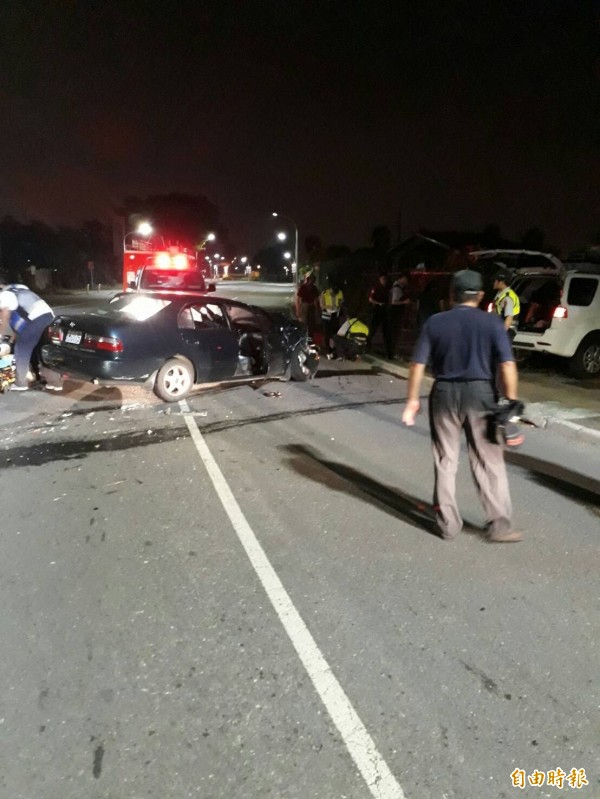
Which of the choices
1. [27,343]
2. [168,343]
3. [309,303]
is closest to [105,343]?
[168,343]

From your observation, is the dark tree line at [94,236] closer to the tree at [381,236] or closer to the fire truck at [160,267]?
the tree at [381,236]

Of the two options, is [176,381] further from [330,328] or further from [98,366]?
[330,328]

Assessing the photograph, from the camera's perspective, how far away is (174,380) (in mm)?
8523

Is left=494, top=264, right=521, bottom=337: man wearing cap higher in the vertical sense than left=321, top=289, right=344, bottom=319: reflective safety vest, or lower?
higher

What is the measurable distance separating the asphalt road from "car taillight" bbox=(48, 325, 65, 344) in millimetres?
2454

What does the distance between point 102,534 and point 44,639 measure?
1.31 metres

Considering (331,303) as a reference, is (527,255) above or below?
above

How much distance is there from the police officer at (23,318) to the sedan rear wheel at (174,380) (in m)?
1.93

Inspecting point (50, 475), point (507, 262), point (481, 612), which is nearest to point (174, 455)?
point (50, 475)

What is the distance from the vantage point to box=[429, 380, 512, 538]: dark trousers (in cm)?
415

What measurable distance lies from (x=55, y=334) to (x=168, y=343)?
1516 millimetres

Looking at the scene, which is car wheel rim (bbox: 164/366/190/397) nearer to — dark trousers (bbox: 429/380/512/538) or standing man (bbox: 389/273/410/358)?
dark trousers (bbox: 429/380/512/538)

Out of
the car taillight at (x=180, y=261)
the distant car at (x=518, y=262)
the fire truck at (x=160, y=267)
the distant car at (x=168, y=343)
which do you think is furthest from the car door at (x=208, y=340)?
the car taillight at (x=180, y=261)

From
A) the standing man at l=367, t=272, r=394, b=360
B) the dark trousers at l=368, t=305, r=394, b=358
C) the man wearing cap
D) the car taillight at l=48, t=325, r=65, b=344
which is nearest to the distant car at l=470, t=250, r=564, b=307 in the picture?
the man wearing cap
